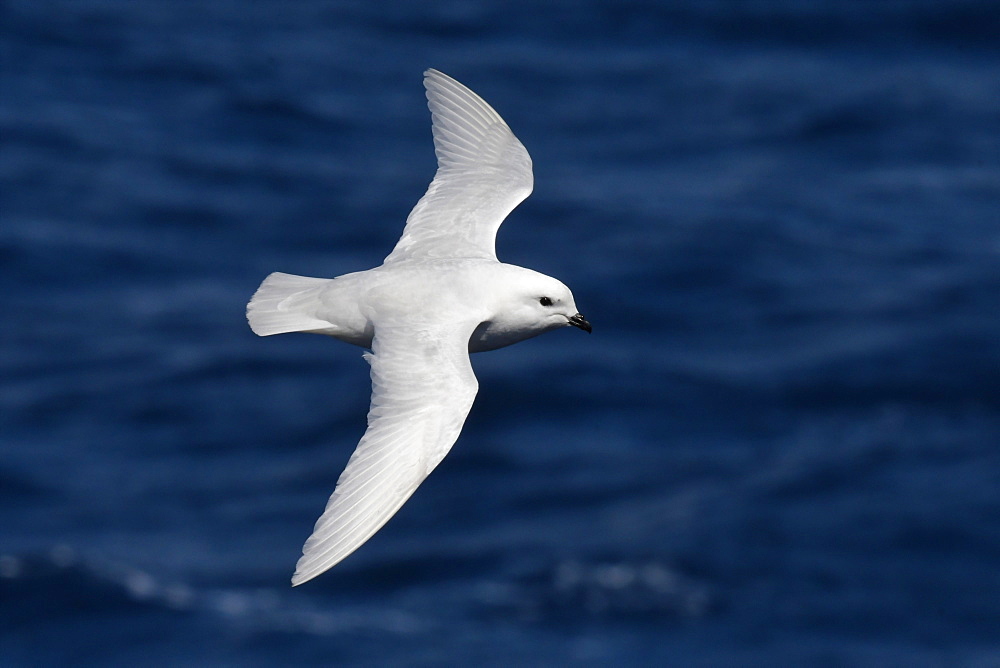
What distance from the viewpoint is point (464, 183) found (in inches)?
412

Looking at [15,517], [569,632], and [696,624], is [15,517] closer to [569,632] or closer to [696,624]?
[569,632]

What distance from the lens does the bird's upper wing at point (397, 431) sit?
7.02 metres

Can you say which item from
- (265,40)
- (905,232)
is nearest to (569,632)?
(905,232)

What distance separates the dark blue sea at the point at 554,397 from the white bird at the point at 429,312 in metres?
14.4

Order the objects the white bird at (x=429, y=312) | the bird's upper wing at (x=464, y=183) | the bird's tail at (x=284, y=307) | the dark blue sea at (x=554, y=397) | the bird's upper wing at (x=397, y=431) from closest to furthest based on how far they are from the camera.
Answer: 1. the bird's upper wing at (x=397, y=431)
2. the white bird at (x=429, y=312)
3. the bird's tail at (x=284, y=307)
4. the bird's upper wing at (x=464, y=183)
5. the dark blue sea at (x=554, y=397)

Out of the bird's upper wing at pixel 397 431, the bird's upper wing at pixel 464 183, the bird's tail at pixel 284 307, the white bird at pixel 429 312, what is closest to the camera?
the bird's upper wing at pixel 397 431

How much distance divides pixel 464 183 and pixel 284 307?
79.8 inches

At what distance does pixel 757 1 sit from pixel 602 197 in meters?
8.69

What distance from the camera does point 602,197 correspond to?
94.9ft

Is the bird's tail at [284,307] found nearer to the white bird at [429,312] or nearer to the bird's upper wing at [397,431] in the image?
the white bird at [429,312]

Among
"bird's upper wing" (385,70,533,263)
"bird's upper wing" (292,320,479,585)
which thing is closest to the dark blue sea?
"bird's upper wing" (385,70,533,263)

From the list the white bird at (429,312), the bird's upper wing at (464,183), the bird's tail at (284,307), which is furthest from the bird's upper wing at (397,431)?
the bird's upper wing at (464,183)

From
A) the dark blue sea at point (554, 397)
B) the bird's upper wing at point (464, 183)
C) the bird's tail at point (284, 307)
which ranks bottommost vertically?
the bird's tail at point (284, 307)

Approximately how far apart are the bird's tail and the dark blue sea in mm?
15624
